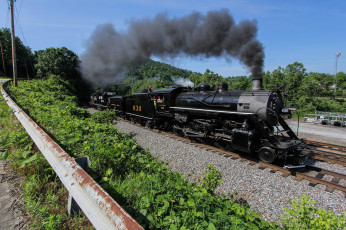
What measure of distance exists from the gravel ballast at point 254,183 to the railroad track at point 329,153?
462mm

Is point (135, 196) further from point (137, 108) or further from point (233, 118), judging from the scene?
point (137, 108)

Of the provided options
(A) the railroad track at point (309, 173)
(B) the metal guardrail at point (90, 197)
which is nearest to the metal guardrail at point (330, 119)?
(A) the railroad track at point (309, 173)

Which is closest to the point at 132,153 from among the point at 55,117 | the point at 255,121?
the point at 55,117

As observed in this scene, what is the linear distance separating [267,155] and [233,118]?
1.88m

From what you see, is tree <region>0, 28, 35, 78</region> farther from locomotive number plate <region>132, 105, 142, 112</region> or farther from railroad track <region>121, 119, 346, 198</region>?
railroad track <region>121, 119, 346, 198</region>

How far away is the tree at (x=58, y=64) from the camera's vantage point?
27.5 m

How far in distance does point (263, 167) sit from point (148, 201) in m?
5.55

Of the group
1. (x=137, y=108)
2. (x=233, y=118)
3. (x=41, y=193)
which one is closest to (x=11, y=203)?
(x=41, y=193)

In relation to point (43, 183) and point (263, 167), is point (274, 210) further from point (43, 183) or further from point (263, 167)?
point (43, 183)

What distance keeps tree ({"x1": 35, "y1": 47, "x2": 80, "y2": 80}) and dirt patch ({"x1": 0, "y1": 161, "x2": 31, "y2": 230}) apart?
94.9 feet

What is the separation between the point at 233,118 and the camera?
7605 millimetres

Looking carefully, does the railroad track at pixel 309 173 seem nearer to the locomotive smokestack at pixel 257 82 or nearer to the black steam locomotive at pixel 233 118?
the black steam locomotive at pixel 233 118

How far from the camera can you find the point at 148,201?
6.53ft

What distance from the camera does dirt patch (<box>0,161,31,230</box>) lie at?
5.53 feet
